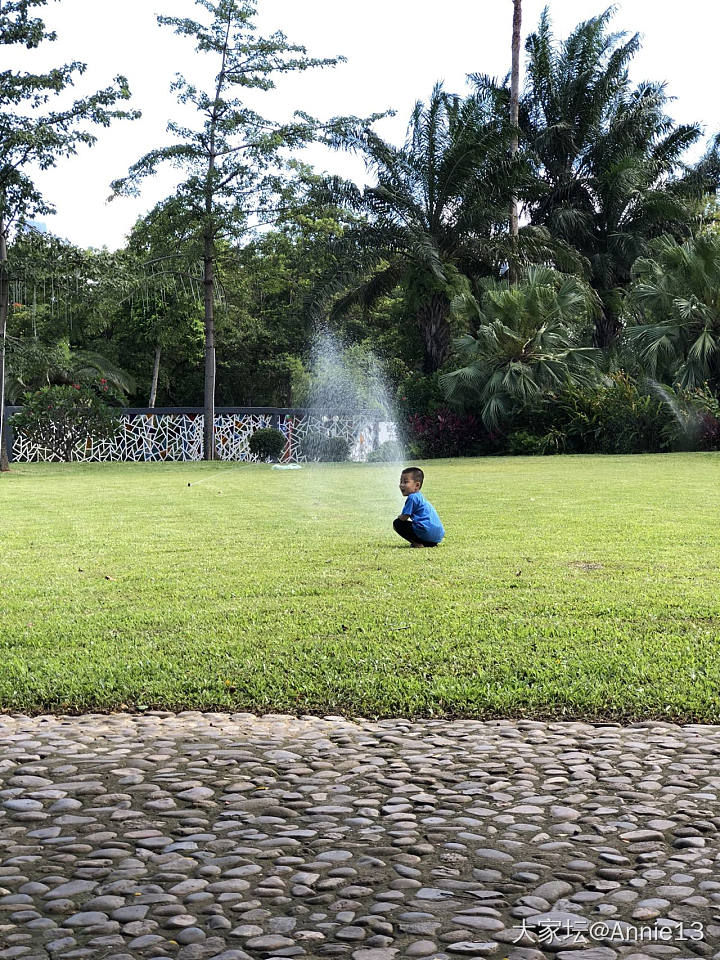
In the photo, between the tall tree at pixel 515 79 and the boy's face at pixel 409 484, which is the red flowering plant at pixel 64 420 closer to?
the tall tree at pixel 515 79

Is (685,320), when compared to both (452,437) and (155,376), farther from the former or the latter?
(155,376)

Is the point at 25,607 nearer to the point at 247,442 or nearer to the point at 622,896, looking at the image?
the point at 622,896

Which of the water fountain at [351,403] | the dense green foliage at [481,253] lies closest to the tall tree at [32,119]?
the dense green foliage at [481,253]

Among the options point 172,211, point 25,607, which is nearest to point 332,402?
point 172,211

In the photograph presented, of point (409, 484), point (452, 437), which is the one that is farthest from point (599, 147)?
point (409, 484)

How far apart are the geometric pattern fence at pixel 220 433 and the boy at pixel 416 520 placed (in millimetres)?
23288

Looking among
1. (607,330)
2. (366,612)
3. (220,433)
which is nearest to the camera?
(366,612)

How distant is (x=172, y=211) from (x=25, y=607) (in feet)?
83.1

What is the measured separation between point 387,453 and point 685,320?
920 cm

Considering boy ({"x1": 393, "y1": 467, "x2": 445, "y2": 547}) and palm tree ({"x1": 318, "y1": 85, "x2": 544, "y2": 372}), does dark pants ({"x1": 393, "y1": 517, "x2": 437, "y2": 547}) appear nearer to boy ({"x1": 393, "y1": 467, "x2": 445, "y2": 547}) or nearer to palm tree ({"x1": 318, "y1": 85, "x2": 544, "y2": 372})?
boy ({"x1": 393, "y1": 467, "x2": 445, "y2": 547})

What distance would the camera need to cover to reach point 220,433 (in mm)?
34531

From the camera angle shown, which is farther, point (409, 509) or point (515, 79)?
point (515, 79)

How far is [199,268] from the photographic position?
106 ft

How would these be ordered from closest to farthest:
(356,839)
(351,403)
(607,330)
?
(356,839) → (351,403) → (607,330)
